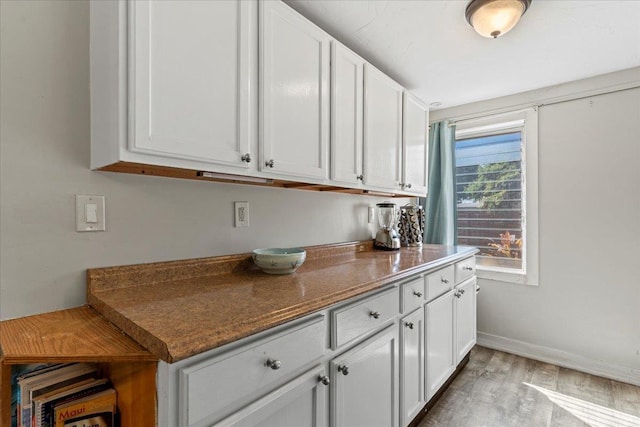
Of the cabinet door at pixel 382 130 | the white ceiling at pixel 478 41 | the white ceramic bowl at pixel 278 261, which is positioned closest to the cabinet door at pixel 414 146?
the cabinet door at pixel 382 130

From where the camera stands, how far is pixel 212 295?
41.9 inches

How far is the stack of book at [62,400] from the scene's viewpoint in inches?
31.9

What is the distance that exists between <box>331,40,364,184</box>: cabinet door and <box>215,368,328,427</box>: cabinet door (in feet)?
3.20

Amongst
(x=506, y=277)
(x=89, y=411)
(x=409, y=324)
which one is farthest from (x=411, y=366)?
(x=506, y=277)

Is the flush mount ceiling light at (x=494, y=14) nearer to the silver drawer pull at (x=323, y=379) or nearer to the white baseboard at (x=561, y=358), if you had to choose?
the silver drawer pull at (x=323, y=379)

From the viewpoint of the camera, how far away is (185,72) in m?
1.03

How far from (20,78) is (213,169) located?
0.64 m

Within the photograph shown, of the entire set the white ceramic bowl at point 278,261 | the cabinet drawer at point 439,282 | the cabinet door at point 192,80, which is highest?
the cabinet door at point 192,80

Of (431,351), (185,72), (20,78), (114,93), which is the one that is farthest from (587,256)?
(20,78)

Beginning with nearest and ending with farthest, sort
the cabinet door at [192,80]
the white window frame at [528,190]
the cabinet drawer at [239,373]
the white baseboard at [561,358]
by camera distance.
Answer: the cabinet drawer at [239,373]
the cabinet door at [192,80]
the white baseboard at [561,358]
the white window frame at [528,190]

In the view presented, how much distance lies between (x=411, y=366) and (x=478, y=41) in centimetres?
191

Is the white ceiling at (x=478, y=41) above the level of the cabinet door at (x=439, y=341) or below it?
above

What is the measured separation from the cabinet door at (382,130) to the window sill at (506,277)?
145 centimetres

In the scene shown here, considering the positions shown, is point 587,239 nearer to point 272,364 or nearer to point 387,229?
point 387,229
